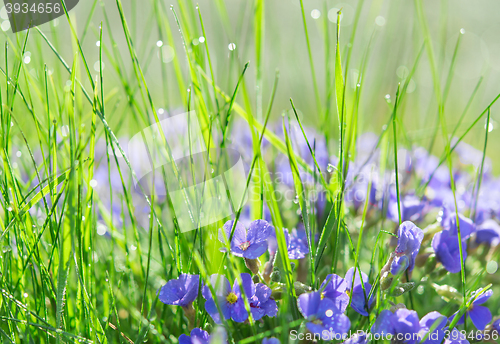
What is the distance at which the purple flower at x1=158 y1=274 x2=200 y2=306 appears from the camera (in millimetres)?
645

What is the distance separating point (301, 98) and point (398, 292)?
1.39 meters

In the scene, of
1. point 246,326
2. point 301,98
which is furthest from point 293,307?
point 301,98

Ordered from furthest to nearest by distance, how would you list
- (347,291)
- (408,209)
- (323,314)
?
(408,209), (347,291), (323,314)

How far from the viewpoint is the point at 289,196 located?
1.27 metres

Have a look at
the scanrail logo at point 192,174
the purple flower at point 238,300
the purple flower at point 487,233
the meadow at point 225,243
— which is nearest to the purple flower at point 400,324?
the meadow at point 225,243

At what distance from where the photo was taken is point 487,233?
0.98 m

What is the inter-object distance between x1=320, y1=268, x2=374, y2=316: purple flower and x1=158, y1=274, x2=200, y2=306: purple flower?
20cm

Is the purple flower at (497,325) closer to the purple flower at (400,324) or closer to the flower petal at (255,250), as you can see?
the purple flower at (400,324)

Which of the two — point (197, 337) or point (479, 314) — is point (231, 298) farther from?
point (479, 314)

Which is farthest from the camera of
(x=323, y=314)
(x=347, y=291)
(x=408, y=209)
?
(x=408, y=209)

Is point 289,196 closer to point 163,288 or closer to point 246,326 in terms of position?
point 246,326

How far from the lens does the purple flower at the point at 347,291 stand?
624mm

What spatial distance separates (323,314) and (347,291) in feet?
0.42

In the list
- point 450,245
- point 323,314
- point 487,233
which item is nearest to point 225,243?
point 323,314
